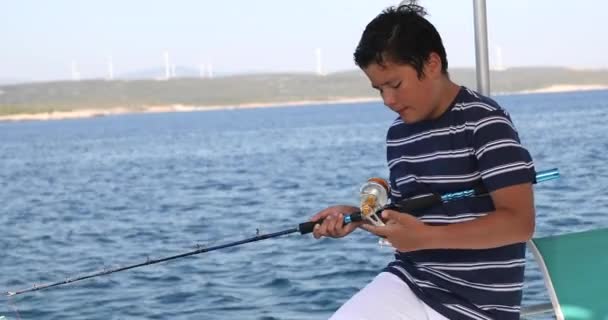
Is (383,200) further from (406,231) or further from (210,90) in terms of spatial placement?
(210,90)

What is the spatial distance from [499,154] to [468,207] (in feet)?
0.44

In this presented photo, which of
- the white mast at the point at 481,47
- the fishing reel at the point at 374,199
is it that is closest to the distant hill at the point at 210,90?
the white mast at the point at 481,47

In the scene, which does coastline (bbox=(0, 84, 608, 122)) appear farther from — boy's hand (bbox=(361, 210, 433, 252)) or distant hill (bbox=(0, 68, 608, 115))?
boy's hand (bbox=(361, 210, 433, 252))

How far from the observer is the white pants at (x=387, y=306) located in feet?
6.40

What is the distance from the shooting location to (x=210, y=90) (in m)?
100

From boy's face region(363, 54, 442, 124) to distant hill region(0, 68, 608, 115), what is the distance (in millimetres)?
87342

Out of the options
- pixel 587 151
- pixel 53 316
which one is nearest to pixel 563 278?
pixel 53 316

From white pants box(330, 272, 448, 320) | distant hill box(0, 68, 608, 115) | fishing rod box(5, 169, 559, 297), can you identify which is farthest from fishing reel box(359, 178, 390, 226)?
distant hill box(0, 68, 608, 115)

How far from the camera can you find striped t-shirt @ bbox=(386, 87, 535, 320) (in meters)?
1.89

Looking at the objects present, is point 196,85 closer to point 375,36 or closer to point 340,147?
point 340,147

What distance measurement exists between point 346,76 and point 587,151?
7390 centimetres

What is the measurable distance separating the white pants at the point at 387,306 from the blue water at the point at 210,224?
446 centimetres

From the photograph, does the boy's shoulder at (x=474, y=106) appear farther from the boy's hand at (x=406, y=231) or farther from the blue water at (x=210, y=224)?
the blue water at (x=210, y=224)

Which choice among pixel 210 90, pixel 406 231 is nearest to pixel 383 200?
pixel 406 231
